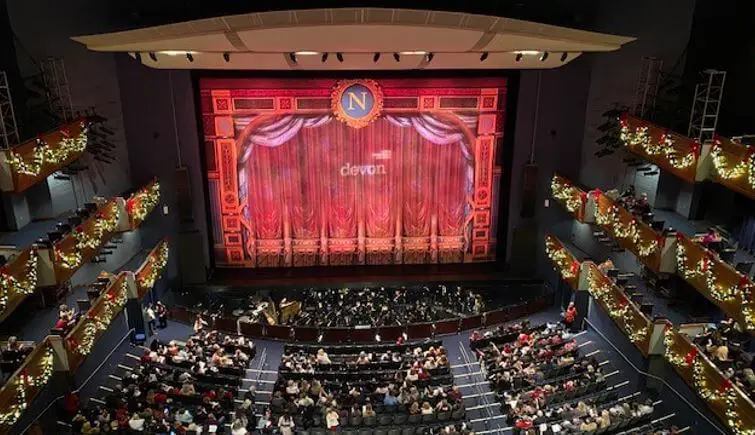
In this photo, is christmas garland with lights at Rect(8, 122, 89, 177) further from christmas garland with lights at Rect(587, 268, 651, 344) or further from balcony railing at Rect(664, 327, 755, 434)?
balcony railing at Rect(664, 327, 755, 434)

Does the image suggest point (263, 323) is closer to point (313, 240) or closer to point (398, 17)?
point (313, 240)

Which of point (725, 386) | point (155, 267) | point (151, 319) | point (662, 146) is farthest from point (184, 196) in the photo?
point (725, 386)

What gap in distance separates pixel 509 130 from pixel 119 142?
42.9ft

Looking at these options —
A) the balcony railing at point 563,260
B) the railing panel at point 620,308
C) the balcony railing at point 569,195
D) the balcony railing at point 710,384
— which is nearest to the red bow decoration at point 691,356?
the balcony railing at point 710,384

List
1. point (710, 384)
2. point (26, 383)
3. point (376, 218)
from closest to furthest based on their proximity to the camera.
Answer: point (26, 383)
point (710, 384)
point (376, 218)

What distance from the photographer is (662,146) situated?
53.5 feet

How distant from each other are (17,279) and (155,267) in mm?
6199

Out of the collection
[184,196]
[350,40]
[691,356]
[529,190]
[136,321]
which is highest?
[350,40]

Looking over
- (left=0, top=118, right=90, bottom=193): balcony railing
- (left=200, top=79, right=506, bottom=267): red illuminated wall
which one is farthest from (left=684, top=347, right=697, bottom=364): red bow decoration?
(left=0, top=118, right=90, bottom=193): balcony railing

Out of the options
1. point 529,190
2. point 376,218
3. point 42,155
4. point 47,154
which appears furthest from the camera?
point 376,218

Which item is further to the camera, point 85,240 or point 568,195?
point 568,195

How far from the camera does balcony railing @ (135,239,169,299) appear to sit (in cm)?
1861

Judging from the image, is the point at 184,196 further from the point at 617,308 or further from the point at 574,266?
the point at 617,308

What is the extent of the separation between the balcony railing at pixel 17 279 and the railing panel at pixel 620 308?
14082 millimetres
